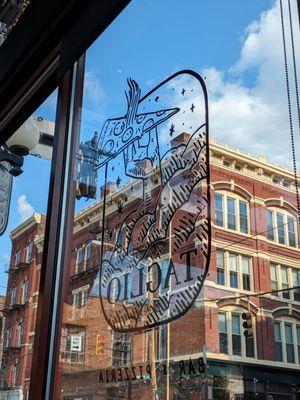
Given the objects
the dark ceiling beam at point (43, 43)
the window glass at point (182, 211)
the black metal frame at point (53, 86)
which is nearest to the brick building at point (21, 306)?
the black metal frame at point (53, 86)

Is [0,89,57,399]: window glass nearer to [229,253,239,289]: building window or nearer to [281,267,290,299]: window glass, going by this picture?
[229,253,239,289]: building window

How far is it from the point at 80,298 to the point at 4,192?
1.23 metres

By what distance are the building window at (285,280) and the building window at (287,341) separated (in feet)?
0.13

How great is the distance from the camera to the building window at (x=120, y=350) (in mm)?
1154

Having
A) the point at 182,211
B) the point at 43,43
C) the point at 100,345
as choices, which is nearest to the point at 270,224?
the point at 182,211

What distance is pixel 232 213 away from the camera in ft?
3.34

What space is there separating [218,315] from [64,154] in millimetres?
699

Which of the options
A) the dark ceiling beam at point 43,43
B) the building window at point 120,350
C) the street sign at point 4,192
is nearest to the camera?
the building window at point 120,350

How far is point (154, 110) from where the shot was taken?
1307 millimetres

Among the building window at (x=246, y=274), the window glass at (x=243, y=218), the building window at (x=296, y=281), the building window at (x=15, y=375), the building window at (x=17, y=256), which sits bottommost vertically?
the building window at (x=15, y=375)

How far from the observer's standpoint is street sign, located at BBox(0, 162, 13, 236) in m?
2.27

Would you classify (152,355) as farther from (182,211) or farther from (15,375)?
(15,375)

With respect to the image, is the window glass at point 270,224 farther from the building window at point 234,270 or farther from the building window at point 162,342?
the building window at point 162,342

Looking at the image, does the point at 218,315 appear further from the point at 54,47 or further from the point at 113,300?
the point at 54,47
